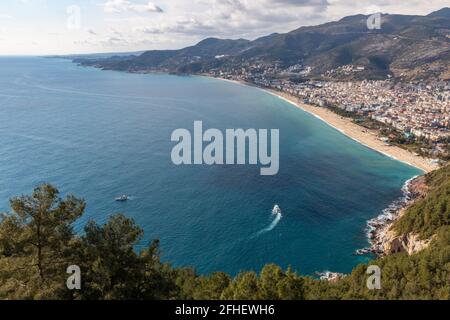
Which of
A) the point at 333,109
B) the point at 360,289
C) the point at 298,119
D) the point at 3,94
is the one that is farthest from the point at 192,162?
the point at 3,94

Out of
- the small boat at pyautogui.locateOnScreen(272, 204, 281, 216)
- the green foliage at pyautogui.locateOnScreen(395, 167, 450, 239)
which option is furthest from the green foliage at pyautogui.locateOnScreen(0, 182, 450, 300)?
the small boat at pyautogui.locateOnScreen(272, 204, 281, 216)

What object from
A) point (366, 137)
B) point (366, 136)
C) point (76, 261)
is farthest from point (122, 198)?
point (366, 136)

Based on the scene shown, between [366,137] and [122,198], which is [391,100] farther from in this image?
[122,198]

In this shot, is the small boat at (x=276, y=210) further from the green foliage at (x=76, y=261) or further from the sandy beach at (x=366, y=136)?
the sandy beach at (x=366, y=136)
